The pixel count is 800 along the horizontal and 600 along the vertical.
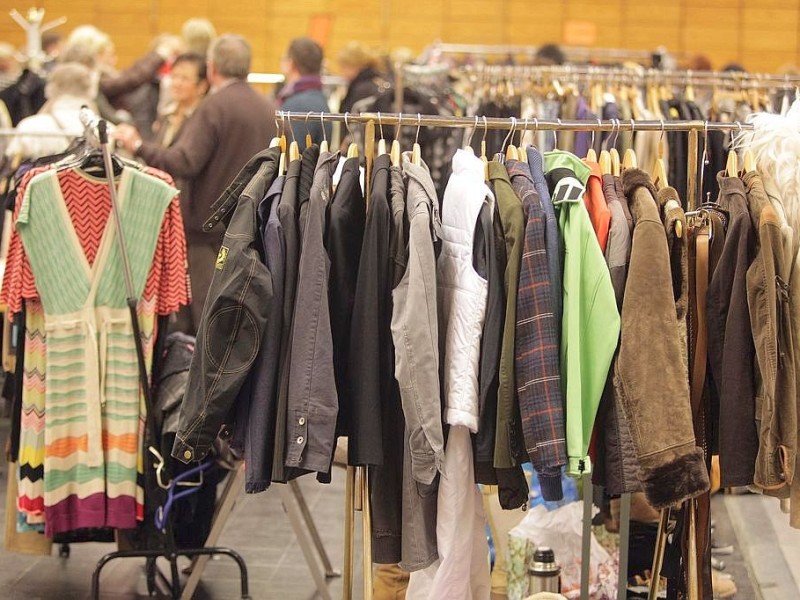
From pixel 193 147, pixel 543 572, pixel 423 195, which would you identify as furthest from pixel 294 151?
pixel 193 147

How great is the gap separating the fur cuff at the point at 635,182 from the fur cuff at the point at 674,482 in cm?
71

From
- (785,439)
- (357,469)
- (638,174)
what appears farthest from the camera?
(357,469)

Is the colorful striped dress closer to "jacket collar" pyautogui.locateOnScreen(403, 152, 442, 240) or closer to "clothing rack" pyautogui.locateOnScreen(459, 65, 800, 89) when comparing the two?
"jacket collar" pyautogui.locateOnScreen(403, 152, 442, 240)

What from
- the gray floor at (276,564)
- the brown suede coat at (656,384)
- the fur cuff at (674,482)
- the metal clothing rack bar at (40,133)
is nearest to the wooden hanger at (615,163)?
the brown suede coat at (656,384)

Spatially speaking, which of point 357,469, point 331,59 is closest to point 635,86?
point 357,469

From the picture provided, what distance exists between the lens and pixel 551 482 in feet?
9.45

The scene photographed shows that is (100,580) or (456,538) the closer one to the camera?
(456,538)

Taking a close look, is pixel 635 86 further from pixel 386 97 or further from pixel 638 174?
pixel 638 174

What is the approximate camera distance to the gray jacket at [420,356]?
278 centimetres

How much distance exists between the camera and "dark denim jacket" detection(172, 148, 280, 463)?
2807 millimetres

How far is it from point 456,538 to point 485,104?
302cm

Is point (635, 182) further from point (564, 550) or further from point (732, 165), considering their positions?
point (564, 550)

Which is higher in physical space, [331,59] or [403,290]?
[331,59]

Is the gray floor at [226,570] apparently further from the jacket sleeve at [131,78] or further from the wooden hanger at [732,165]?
the jacket sleeve at [131,78]
